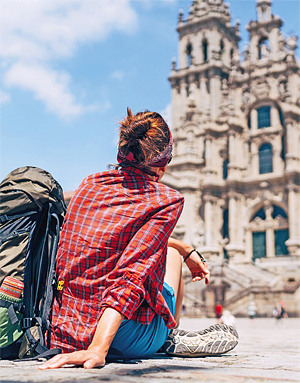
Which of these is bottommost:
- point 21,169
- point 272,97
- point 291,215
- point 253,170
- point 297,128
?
point 21,169

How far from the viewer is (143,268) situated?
2.43 meters

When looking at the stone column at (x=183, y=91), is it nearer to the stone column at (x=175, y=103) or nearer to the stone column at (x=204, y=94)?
the stone column at (x=175, y=103)

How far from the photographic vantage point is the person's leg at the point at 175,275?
3.11 meters

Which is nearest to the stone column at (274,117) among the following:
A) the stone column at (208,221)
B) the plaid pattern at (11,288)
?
the stone column at (208,221)

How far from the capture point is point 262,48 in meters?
37.4

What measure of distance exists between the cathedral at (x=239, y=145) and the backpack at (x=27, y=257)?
85.0 feet

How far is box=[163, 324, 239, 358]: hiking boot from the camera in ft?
9.87

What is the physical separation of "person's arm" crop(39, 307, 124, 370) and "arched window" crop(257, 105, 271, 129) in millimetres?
34836

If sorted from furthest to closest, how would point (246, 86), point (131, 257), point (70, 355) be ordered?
point (246, 86) < point (131, 257) < point (70, 355)

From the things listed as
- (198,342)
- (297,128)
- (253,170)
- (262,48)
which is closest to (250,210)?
(253,170)

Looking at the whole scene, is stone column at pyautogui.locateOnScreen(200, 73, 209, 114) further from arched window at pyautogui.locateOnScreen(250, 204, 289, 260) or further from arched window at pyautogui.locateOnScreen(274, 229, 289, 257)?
arched window at pyautogui.locateOnScreen(274, 229, 289, 257)

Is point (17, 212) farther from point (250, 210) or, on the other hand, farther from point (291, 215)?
point (250, 210)

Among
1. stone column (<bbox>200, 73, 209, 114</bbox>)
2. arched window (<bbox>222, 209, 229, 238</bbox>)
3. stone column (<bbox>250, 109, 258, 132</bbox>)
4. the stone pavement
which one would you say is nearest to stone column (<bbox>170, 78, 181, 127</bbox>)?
stone column (<bbox>200, 73, 209, 114</bbox>)

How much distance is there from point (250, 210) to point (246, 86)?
10.2 metres
